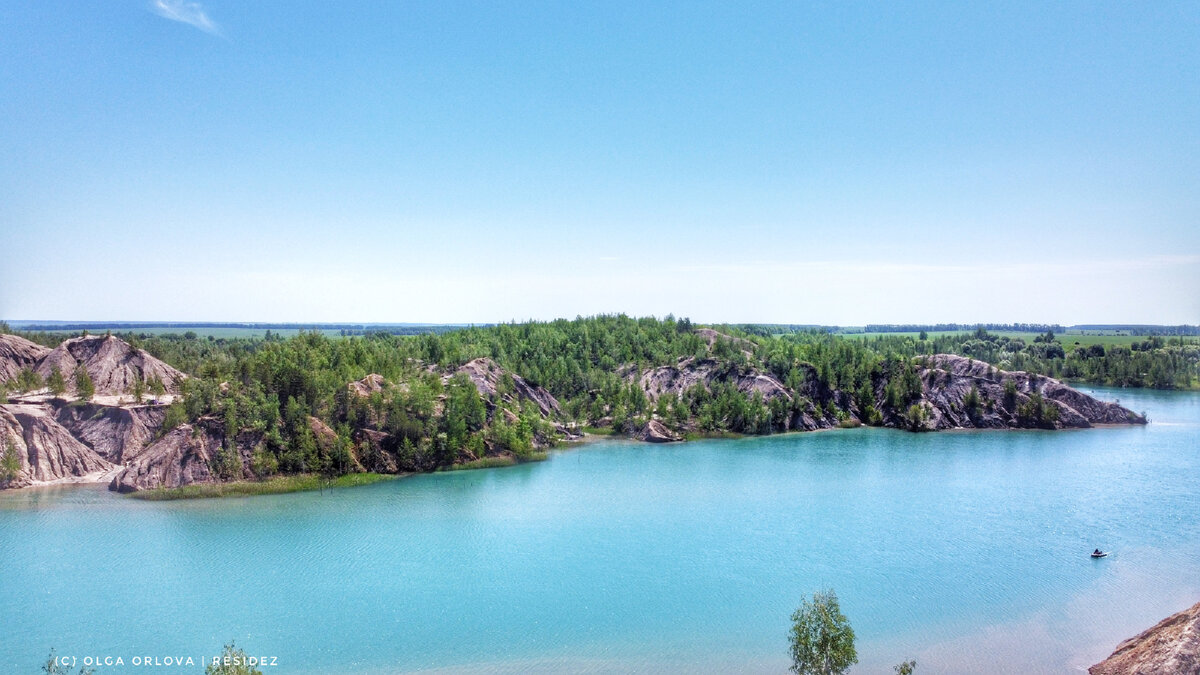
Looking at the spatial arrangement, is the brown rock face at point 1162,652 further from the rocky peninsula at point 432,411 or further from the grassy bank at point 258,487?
the grassy bank at point 258,487

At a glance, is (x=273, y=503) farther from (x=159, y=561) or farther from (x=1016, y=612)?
(x=1016, y=612)

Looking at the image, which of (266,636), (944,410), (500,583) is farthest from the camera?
(944,410)

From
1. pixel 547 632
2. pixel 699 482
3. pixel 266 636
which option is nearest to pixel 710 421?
pixel 699 482

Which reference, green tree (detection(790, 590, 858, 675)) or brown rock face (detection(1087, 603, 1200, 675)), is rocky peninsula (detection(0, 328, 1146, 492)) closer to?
green tree (detection(790, 590, 858, 675))

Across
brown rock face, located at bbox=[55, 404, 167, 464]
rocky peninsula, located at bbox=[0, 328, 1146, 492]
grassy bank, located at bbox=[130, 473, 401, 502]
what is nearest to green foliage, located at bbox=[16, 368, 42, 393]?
rocky peninsula, located at bbox=[0, 328, 1146, 492]

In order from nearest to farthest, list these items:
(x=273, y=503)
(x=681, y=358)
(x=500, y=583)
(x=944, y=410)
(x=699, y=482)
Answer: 1. (x=500, y=583)
2. (x=273, y=503)
3. (x=699, y=482)
4. (x=944, y=410)
5. (x=681, y=358)

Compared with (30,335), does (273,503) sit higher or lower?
lower
